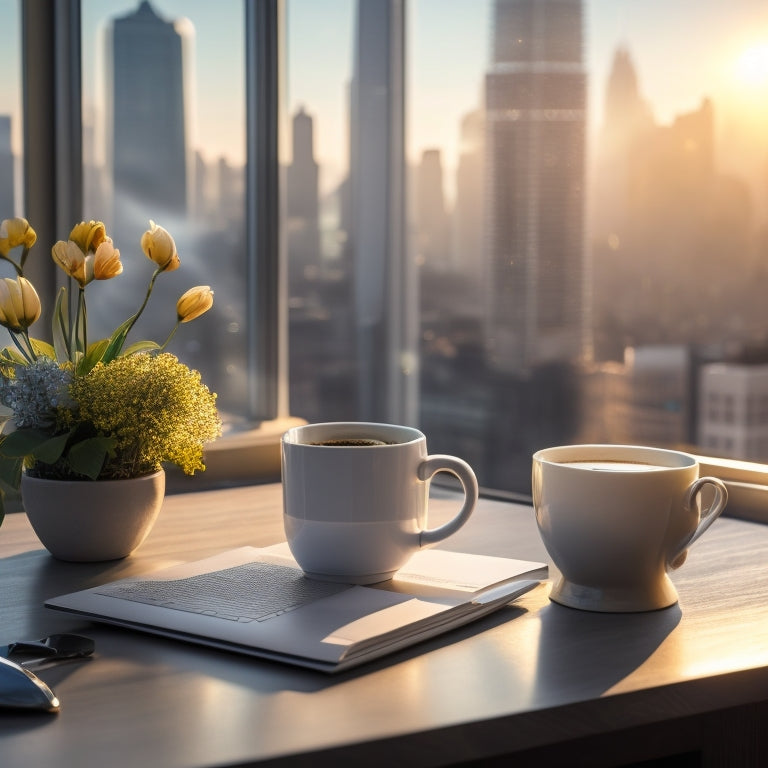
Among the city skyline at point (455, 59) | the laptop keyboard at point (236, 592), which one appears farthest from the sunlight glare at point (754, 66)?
the laptop keyboard at point (236, 592)

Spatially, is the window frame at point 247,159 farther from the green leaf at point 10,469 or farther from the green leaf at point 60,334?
the green leaf at point 10,469

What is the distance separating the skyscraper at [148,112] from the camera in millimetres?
1717

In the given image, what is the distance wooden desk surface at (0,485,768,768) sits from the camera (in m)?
0.56

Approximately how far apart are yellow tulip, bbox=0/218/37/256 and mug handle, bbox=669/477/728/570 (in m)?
0.66

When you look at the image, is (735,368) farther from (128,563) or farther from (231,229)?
(128,563)

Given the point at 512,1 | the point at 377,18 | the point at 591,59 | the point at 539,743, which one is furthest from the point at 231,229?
the point at 539,743

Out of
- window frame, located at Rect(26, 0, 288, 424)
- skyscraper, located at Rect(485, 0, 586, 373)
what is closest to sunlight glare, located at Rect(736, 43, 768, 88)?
skyscraper, located at Rect(485, 0, 586, 373)

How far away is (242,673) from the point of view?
671 millimetres

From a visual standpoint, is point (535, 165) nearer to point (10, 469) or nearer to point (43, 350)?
point (43, 350)

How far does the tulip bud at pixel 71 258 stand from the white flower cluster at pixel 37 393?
92 mm

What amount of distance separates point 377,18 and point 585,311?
897 millimetres

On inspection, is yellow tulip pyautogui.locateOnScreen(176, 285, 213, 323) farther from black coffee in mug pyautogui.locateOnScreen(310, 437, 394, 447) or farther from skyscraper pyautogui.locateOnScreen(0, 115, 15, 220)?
skyscraper pyautogui.locateOnScreen(0, 115, 15, 220)

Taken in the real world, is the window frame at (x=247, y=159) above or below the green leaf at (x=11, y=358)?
above

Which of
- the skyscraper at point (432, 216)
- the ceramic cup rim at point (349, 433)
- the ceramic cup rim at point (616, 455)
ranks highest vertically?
the skyscraper at point (432, 216)
